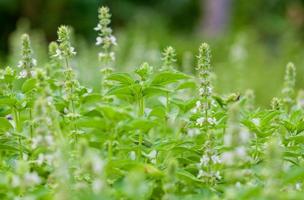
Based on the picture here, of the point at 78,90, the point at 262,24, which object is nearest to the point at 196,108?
the point at 78,90

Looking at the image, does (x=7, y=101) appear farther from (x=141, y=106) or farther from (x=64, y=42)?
(x=141, y=106)

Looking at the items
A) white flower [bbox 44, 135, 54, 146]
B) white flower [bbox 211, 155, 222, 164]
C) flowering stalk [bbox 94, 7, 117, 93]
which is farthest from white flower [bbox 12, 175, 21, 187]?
flowering stalk [bbox 94, 7, 117, 93]

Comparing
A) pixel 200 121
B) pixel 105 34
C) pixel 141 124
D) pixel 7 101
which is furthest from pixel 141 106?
pixel 105 34

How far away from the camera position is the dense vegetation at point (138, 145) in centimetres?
176

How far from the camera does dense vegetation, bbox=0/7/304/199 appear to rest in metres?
1.76

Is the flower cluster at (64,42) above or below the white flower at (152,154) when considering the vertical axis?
above

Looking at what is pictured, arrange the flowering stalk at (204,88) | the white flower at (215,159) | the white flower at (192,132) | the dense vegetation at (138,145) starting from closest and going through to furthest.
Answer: the dense vegetation at (138,145), the white flower at (215,159), the flowering stalk at (204,88), the white flower at (192,132)

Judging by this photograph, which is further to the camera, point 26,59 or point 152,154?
point 26,59

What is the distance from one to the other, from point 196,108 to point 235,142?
605 millimetres

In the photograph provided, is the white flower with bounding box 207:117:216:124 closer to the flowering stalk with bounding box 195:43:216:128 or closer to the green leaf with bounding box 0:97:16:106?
the flowering stalk with bounding box 195:43:216:128

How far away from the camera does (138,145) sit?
2.25 meters

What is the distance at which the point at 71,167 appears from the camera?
6.73 ft

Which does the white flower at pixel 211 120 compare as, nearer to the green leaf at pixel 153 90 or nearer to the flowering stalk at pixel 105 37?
the green leaf at pixel 153 90

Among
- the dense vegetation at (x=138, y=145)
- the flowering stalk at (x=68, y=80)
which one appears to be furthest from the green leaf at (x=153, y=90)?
the flowering stalk at (x=68, y=80)
